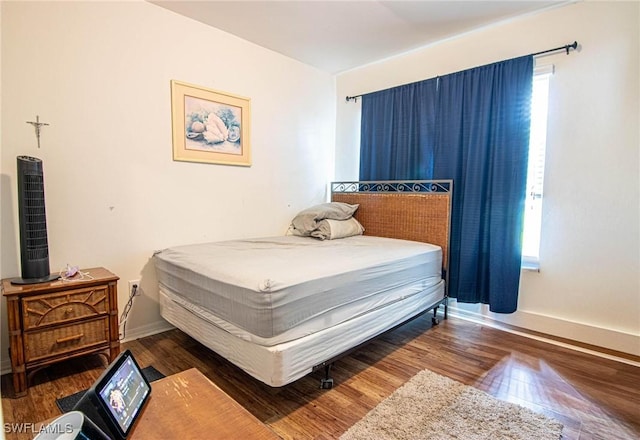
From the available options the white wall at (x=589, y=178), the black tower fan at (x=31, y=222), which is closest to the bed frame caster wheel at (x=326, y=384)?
the black tower fan at (x=31, y=222)

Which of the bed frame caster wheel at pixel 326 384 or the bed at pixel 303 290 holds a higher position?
the bed at pixel 303 290

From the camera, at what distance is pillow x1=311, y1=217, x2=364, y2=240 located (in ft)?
10.2

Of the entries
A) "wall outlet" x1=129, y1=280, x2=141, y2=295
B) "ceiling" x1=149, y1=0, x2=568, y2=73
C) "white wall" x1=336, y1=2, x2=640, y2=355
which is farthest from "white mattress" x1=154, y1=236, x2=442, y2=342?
"ceiling" x1=149, y1=0, x2=568, y2=73

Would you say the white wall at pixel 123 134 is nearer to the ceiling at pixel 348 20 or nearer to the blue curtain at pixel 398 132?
the ceiling at pixel 348 20

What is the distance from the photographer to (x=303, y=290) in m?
1.72

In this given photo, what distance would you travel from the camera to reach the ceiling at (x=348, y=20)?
2557mm

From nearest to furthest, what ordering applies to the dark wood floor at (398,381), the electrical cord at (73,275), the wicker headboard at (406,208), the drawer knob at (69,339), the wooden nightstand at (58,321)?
the dark wood floor at (398,381)
the wooden nightstand at (58,321)
the drawer knob at (69,339)
the electrical cord at (73,275)
the wicker headboard at (406,208)

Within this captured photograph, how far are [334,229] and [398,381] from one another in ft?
4.79

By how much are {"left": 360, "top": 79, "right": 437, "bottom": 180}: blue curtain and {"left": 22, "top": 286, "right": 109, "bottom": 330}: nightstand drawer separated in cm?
265

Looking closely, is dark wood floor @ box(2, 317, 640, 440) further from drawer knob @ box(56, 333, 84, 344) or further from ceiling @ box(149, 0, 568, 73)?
ceiling @ box(149, 0, 568, 73)

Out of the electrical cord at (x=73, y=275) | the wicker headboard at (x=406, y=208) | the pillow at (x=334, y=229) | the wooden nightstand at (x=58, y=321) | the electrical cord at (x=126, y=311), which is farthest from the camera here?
the pillow at (x=334, y=229)

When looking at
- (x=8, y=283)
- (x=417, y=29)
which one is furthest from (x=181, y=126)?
(x=417, y=29)

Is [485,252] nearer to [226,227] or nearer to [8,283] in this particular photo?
[226,227]

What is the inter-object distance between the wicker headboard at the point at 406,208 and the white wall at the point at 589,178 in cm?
75
